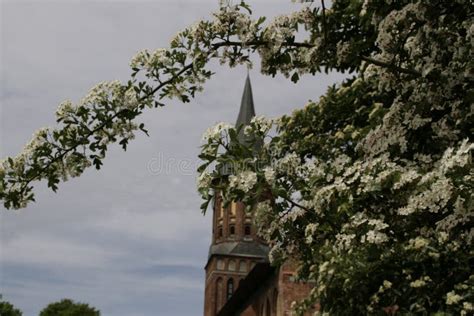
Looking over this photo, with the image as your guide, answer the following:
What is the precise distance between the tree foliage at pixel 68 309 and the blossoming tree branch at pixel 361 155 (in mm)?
58528

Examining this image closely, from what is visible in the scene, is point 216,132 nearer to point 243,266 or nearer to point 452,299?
point 452,299

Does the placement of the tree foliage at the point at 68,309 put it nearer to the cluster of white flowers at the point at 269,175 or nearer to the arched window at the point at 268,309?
the arched window at the point at 268,309

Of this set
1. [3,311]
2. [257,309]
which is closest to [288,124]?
[257,309]

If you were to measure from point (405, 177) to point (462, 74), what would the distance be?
87 cm

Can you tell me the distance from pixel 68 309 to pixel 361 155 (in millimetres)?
59729

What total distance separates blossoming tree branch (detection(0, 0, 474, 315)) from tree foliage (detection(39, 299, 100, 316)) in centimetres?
5853

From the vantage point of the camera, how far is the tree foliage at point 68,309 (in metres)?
59.2

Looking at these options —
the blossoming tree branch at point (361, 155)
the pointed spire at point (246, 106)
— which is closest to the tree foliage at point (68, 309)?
the pointed spire at point (246, 106)

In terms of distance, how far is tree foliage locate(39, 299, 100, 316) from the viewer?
59.2m

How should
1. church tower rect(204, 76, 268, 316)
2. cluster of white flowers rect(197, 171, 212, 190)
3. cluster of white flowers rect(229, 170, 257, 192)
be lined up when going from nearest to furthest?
cluster of white flowers rect(229, 170, 257, 192)
cluster of white flowers rect(197, 171, 212, 190)
church tower rect(204, 76, 268, 316)

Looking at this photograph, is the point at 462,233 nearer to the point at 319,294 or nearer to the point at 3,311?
the point at 319,294

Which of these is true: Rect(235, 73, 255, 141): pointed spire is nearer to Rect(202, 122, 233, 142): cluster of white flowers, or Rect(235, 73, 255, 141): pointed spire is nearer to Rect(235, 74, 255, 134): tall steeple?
Rect(235, 74, 255, 134): tall steeple

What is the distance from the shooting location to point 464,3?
13.1 feet

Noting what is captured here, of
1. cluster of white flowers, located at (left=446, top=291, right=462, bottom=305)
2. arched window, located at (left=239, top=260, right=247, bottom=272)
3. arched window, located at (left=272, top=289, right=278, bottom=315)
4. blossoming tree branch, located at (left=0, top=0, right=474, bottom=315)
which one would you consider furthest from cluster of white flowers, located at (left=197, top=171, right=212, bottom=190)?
arched window, located at (left=239, top=260, right=247, bottom=272)
